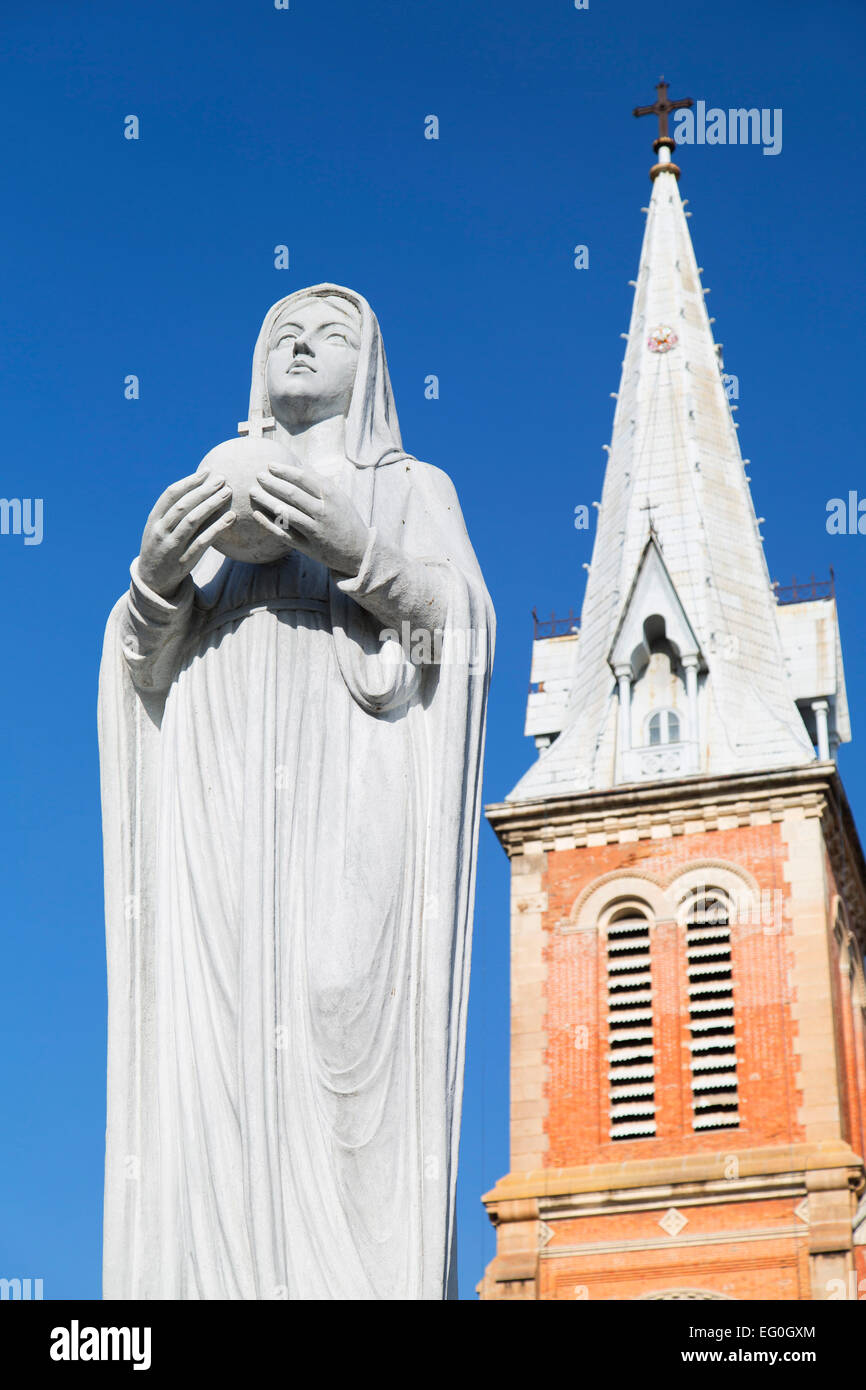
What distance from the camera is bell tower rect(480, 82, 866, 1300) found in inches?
2399

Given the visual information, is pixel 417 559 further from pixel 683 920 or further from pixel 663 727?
pixel 663 727

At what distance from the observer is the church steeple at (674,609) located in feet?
218

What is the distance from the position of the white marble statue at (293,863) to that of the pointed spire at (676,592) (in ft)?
188

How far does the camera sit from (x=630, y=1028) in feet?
212

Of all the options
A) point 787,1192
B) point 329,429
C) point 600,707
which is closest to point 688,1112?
point 787,1192

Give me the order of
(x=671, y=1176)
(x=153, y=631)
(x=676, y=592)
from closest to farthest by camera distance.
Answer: (x=153, y=631) → (x=671, y=1176) → (x=676, y=592)

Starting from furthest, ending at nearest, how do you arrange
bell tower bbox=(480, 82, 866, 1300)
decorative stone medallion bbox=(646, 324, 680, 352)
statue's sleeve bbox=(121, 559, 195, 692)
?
decorative stone medallion bbox=(646, 324, 680, 352) → bell tower bbox=(480, 82, 866, 1300) → statue's sleeve bbox=(121, 559, 195, 692)

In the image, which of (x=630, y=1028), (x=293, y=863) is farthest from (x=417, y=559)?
(x=630, y=1028)

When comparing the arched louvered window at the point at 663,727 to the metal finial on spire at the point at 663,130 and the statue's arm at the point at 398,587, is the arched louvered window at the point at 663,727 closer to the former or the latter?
the metal finial on spire at the point at 663,130

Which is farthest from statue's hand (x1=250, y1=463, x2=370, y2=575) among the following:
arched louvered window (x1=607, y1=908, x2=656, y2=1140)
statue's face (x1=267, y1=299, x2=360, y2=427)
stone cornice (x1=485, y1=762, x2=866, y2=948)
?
stone cornice (x1=485, y1=762, x2=866, y2=948)

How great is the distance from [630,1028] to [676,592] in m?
11.6

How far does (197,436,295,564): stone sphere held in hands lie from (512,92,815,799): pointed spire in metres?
57.5

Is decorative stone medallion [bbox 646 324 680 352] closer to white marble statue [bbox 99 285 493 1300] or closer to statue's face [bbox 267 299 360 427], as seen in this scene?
statue's face [bbox 267 299 360 427]

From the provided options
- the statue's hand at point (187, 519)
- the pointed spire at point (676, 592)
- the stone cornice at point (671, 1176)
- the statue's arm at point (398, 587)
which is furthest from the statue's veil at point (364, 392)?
the pointed spire at point (676, 592)
